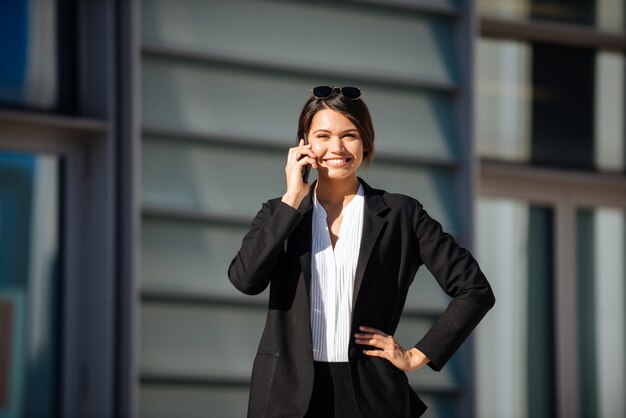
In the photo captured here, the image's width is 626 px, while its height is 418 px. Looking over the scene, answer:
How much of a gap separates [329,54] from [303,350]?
13.1 feet

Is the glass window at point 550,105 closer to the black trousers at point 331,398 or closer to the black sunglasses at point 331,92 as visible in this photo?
the black sunglasses at point 331,92

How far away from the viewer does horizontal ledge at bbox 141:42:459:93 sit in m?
6.99

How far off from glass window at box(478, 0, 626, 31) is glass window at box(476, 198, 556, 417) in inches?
43.4

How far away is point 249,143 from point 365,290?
3518mm

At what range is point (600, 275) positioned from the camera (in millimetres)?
8617

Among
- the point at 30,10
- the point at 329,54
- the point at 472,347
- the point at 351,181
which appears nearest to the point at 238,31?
the point at 329,54

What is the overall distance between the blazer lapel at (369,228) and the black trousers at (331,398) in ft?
0.68

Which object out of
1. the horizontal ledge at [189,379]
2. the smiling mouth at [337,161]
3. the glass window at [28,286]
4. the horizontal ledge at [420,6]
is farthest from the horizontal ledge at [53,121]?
the smiling mouth at [337,161]

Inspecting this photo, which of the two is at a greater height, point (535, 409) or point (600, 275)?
point (600, 275)

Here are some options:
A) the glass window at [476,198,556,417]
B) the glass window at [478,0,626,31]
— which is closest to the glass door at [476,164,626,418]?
the glass window at [476,198,556,417]

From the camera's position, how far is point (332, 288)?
3771mm

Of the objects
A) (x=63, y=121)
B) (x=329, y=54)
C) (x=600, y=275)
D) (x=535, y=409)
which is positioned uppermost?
(x=329, y=54)

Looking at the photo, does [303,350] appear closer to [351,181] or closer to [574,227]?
[351,181]

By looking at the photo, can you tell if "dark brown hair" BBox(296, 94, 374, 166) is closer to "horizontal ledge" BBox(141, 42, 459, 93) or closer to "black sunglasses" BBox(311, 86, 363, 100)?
"black sunglasses" BBox(311, 86, 363, 100)
